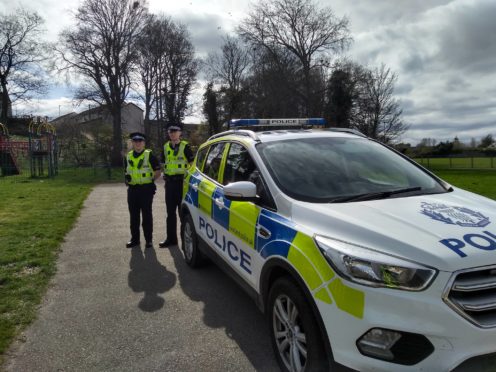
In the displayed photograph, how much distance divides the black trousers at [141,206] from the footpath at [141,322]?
640 millimetres

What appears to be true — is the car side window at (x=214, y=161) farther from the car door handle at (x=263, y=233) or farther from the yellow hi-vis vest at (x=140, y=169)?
the yellow hi-vis vest at (x=140, y=169)

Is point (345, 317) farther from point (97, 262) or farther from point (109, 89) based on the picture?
point (109, 89)

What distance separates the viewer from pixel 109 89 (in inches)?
1289

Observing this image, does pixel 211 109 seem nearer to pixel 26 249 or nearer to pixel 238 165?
pixel 26 249

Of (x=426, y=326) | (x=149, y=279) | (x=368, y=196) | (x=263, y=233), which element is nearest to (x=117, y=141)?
Result: (x=149, y=279)

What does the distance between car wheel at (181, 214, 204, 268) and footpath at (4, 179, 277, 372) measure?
0.13 m

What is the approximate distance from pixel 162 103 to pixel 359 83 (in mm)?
18806

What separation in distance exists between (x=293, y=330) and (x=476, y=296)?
1.11 m

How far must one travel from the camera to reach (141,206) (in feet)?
21.8

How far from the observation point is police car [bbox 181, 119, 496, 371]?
2.06m

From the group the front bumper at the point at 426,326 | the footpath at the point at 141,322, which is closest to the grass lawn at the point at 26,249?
the footpath at the point at 141,322

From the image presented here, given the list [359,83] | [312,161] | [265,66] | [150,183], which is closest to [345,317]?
[312,161]

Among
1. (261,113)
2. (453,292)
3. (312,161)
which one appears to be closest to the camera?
(453,292)

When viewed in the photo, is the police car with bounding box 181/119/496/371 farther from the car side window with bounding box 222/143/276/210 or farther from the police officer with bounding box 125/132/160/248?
the police officer with bounding box 125/132/160/248
